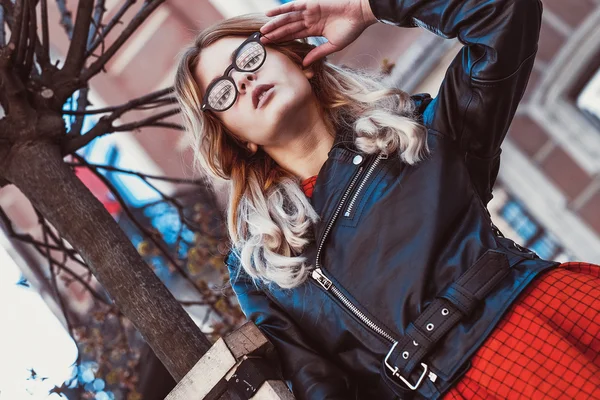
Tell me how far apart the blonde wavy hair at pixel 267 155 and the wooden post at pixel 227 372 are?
0.70 feet

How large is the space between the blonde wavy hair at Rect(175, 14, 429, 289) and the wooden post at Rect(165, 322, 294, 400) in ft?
0.70

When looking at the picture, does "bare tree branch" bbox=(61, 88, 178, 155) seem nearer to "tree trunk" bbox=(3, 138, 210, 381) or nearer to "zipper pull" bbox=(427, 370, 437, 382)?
"tree trunk" bbox=(3, 138, 210, 381)

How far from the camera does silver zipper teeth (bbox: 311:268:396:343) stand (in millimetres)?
1731

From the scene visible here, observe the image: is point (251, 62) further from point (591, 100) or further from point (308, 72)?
point (591, 100)

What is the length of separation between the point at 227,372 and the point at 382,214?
60 cm

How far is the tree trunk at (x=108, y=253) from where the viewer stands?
7.07 ft

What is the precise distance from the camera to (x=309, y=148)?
210 centimetres

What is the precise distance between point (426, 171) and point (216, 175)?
0.75 metres

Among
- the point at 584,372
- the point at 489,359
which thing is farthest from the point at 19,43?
the point at 584,372

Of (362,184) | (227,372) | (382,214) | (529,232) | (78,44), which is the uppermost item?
(78,44)

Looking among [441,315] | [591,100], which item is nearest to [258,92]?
[441,315]

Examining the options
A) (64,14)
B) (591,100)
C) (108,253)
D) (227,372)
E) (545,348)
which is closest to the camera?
(545,348)

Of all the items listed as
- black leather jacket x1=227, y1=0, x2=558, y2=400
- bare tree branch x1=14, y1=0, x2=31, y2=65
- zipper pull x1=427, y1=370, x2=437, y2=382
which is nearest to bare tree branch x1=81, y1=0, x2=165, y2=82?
bare tree branch x1=14, y1=0, x2=31, y2=65

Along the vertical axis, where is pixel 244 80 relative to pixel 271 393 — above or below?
above
